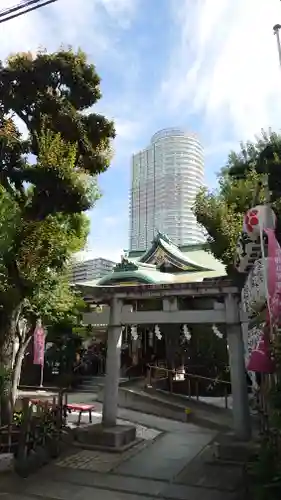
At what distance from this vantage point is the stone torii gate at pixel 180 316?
866 centimetres

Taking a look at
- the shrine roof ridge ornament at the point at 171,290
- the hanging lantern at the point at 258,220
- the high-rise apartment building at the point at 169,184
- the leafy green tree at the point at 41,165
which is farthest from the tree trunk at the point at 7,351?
the high-rise apartment building at the point at 169,184

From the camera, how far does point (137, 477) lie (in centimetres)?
750

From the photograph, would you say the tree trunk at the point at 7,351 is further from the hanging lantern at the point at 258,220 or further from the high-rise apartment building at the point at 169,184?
the high-rise apartment building at the point at 169,184

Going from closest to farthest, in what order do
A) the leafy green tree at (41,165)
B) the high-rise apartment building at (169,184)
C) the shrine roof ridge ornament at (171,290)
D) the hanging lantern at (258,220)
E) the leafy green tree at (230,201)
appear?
1. the hanging lantern at (258,220)
2. the leafy green tree at (41,165)
3. the shrine roof ridge ornament at (171,290)
4. the leafy green tree at (230,201)
5. the high-rise apartment building at (169,184)

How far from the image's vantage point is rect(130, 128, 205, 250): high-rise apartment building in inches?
1503

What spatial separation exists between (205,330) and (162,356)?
204 inches

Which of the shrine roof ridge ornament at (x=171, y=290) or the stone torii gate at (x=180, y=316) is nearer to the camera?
the stone torii gate at (x=180, y=316)

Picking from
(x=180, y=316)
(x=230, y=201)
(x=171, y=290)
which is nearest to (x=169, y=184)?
(x=230, y=201)

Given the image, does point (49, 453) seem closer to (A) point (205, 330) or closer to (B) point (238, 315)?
(B) point (238, 315)

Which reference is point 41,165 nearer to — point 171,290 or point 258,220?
point 171,290

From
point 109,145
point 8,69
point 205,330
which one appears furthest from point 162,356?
point 8,69

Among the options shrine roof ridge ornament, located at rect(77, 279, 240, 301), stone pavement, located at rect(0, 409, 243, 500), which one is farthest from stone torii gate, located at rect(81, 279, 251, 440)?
stone pavement, located at rect(0, 409, 243, 500)

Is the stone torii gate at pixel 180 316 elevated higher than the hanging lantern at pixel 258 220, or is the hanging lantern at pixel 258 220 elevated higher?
the hanging lantern at pixel 258 220

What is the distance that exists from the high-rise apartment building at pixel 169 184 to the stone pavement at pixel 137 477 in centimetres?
2920
